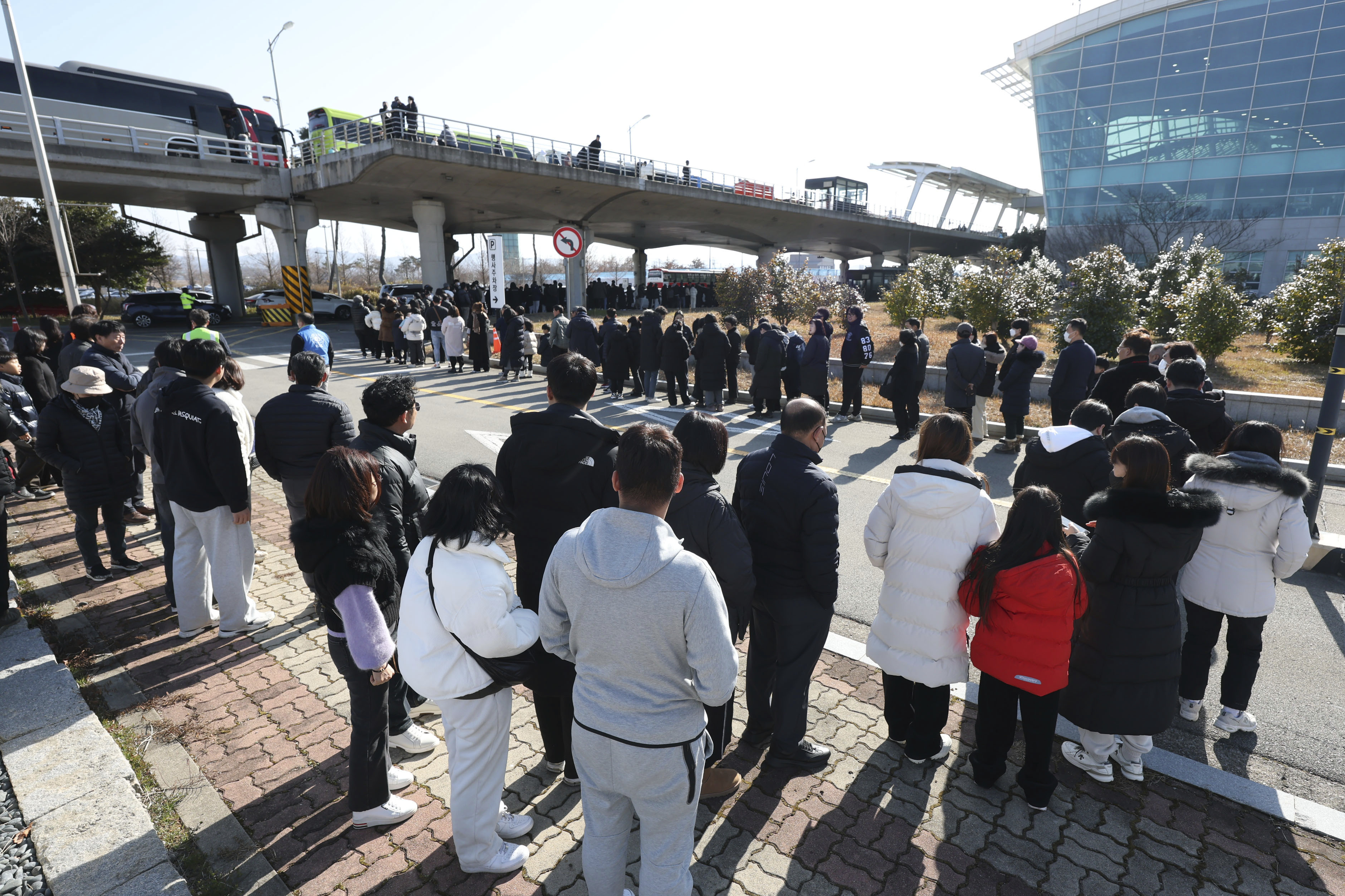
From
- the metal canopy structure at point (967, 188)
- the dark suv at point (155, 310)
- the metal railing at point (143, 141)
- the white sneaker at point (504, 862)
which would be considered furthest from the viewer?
Answer: the metal canopy structure at point (967, 188)

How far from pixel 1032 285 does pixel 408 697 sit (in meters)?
20.4

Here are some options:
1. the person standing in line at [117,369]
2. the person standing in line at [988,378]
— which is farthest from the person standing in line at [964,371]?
the person standing in line at [117,369]

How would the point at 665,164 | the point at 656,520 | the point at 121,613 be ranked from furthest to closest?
1. the point at 665,164
2. the point at 121,613
3. the point at 656,520

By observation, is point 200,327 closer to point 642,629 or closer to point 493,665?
point 493,665

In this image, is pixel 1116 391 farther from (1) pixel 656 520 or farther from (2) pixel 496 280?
(2) pixel 496 280

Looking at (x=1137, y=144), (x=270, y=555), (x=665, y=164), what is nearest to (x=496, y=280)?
(x=270, y=555)

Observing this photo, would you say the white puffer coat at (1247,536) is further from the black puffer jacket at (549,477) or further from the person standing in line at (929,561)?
the black puffer jacket at (549,477)

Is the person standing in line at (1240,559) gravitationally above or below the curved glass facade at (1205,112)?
below

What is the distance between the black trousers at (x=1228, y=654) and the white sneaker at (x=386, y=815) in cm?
399

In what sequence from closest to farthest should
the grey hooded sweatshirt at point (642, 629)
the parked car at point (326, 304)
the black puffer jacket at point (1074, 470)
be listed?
the grey hooded sweatshirt at point (642, 629) < the black puffer jacket at point (1074, 470) < the parked car at point (326, 304)

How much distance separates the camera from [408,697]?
395 cm

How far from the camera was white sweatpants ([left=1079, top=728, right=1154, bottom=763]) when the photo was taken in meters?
3.26

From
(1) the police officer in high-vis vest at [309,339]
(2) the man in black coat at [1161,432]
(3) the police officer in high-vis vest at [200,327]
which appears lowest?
(2) the man in black coat at [1161,432]

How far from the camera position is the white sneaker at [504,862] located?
2.73 meters
